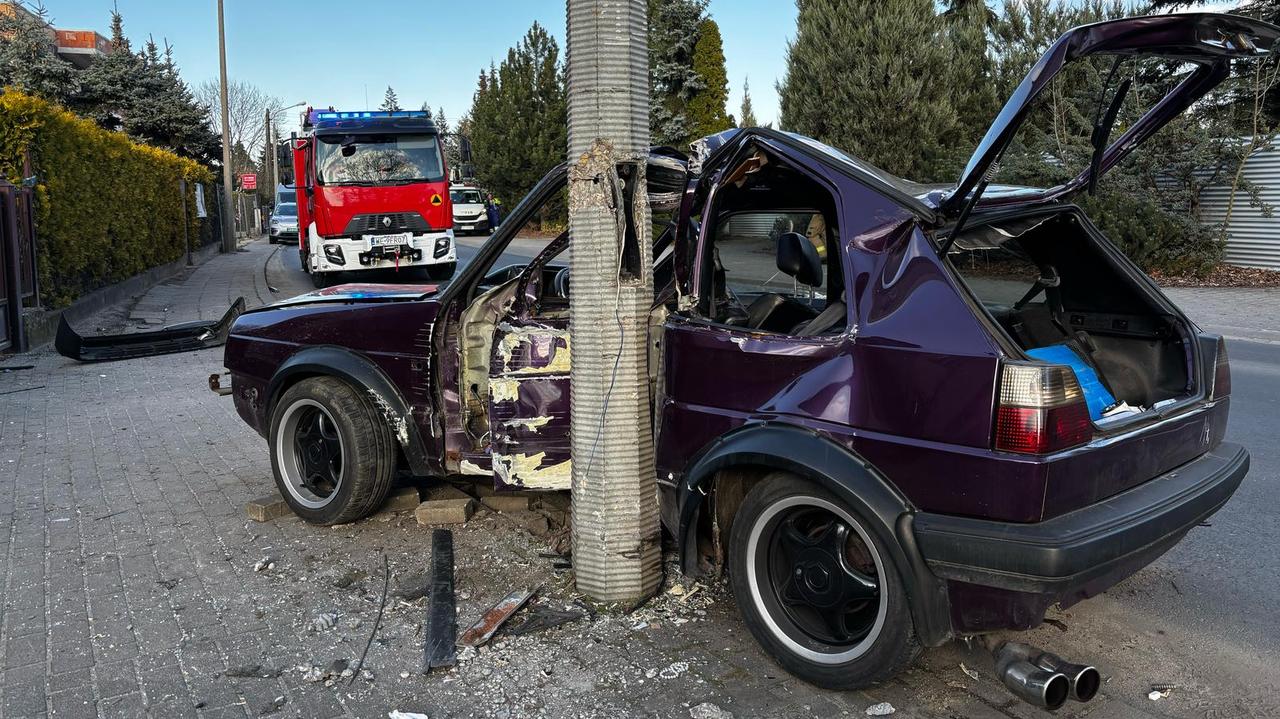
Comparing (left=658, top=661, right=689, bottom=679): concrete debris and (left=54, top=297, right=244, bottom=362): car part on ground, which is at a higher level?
(left=54, top=297, right=244, bottom=362): car part on ground

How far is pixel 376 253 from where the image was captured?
1803 centimetres

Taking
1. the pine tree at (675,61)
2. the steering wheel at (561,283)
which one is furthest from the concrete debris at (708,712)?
the pine tree at (675,61)

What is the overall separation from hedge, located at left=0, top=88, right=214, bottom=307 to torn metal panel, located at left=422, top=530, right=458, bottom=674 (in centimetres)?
970

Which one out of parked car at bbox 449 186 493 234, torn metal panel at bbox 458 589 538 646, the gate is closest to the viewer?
torn metal panel at bbox 458 589 538 646

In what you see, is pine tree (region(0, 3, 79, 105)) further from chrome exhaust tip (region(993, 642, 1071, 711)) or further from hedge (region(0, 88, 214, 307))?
chrome exhaust tip (region(993, 642, 1071, 711))

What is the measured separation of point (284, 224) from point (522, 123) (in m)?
12.2

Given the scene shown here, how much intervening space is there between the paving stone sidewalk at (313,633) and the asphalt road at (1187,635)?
0.06 feet

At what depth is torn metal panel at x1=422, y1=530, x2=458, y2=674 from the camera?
3.46m

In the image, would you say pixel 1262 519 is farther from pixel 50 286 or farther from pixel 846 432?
pixel 50 286

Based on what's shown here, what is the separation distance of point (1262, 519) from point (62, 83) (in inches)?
1333

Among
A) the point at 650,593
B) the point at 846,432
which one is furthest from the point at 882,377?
the point at 650,593

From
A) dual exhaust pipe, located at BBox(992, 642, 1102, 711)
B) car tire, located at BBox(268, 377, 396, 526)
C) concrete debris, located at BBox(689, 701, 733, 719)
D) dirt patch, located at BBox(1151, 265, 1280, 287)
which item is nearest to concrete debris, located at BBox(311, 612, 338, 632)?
car tire, located at BBox(268, 377, 396, 526)

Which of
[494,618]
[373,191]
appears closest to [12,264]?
[373,191]

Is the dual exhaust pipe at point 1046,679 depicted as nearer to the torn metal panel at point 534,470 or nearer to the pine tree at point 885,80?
the torn metal panel at point 534,470
